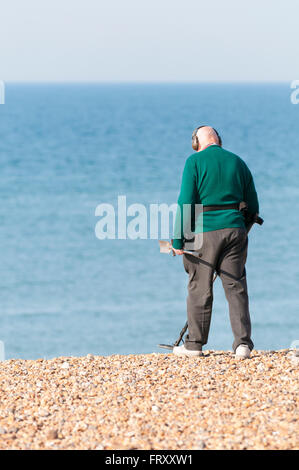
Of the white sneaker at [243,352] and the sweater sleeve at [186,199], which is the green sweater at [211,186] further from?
the white sneaker at [243,352]

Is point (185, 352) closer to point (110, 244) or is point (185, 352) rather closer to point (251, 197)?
point (251, 197)

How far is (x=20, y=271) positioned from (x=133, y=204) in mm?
12780

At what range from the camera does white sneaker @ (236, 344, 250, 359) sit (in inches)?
290

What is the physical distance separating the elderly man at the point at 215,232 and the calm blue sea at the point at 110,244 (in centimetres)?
1034

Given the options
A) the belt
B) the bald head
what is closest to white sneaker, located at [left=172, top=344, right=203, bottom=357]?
the belt

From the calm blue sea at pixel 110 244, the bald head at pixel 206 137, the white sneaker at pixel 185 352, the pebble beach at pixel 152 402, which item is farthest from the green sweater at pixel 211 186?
the calm blue sea at pixel 110 244

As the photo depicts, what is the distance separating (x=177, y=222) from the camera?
24.2 ft

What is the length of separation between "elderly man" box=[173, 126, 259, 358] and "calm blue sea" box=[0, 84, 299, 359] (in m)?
10.3

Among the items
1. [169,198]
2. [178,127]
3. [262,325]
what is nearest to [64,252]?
[169,198]

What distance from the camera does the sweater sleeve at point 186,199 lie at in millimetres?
7293

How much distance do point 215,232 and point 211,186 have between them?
0.38 m

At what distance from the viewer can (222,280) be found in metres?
7.46
